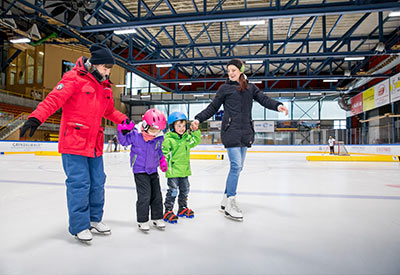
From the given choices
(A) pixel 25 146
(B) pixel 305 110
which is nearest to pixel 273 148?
(B) pixel 305 110

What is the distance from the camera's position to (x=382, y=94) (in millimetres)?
13578

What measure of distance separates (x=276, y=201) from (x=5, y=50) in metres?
24.5

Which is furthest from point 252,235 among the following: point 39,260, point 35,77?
point 35,77

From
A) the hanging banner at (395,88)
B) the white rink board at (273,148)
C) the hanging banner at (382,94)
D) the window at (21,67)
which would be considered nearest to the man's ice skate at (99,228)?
the white rink board at (273,148)

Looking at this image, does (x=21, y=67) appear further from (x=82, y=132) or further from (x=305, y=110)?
(x=82, y=132)

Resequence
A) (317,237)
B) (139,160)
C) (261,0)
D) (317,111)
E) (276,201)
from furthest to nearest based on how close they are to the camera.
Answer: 1. (317,111)
2. (261,0)
3. (276,201)
4. (139,160)
5. (317,237)

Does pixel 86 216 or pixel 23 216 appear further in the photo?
pixel 23 216

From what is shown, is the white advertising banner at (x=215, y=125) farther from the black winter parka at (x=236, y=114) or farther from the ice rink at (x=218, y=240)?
the black winter parka at (x=236, y=114)

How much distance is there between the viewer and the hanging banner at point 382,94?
13.0 m

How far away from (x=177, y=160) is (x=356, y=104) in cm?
1919

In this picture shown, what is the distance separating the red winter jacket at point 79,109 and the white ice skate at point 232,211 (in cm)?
112

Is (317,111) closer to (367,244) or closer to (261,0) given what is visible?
(261,0)

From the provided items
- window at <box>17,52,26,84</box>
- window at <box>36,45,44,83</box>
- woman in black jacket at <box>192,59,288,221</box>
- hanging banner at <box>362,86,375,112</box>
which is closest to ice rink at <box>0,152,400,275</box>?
woman in black jacket at <box>192,59,288,221</box>

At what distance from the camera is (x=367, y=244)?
1.62 m
